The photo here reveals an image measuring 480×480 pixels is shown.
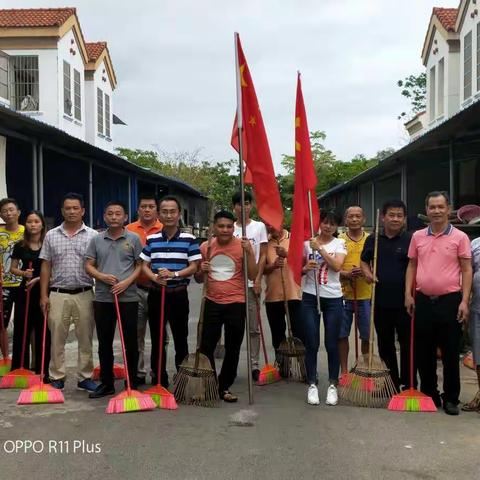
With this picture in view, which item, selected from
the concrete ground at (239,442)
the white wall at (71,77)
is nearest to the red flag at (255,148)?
the concrete ground at (239,442)

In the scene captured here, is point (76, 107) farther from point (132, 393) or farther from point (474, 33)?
point (132, 393)

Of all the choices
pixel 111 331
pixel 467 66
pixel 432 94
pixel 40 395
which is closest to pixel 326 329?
pixel 111 331

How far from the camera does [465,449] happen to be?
415cm

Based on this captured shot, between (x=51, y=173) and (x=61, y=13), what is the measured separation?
27.2 ft

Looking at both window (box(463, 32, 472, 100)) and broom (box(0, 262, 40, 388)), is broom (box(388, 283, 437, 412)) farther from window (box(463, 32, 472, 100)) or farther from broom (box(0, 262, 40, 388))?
window (box(463, 32, 472, 100))

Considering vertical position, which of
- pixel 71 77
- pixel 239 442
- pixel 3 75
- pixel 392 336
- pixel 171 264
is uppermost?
pixel 71 77

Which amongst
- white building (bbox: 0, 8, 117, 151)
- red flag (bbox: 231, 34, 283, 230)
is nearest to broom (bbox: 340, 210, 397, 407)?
red flag (bbox: 231, 34, 283, 230)

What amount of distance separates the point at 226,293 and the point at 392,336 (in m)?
1.51

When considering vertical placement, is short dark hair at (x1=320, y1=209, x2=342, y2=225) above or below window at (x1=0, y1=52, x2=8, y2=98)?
below

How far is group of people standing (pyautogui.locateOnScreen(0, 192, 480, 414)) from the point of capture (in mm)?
4984

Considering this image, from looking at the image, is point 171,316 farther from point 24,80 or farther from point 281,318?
point 24,80

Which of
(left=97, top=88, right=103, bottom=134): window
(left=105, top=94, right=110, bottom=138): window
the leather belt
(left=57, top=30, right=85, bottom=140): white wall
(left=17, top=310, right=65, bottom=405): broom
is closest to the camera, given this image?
(left=17, top=310, right=65, bottom=405): broom

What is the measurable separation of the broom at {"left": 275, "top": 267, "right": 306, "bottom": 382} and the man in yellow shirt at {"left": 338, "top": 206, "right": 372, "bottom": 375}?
0.42 meters

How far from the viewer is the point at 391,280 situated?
5246 millimetres
